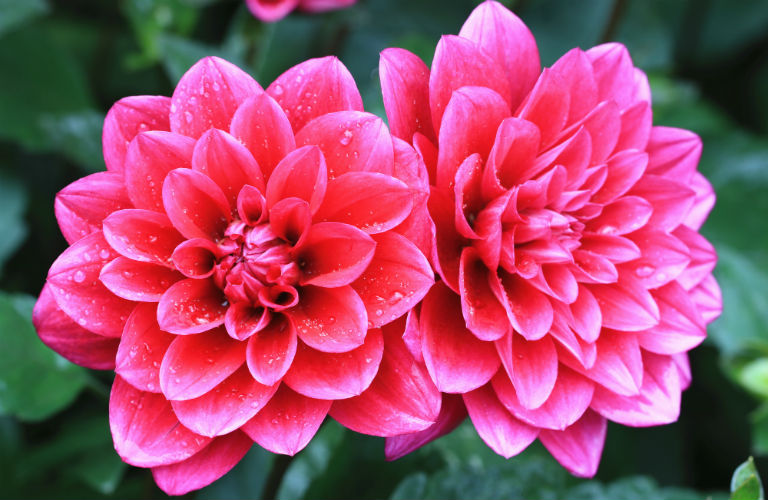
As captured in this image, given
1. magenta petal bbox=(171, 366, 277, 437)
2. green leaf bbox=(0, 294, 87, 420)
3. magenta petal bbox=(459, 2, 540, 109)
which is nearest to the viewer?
magenta petal bbox=(171, 366, 277, 437)

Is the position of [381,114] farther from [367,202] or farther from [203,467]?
[203,467]

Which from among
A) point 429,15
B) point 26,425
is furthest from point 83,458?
point 429,15

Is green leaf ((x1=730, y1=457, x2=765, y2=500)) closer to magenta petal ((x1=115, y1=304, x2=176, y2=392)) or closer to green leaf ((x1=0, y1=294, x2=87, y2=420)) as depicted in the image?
magenta petal ((x1=115, y1=304, x2=176, y2=392))

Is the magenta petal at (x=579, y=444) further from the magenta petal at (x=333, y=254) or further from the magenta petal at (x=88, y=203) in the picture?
the magenta petal at (x=88, y=203)

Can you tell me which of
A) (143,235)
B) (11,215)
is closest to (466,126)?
(143,235)

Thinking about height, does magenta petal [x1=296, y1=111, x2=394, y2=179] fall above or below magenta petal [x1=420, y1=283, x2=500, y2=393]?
above

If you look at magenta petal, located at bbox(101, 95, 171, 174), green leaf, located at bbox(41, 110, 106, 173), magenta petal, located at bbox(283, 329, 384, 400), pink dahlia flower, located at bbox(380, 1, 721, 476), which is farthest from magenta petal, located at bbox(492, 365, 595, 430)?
green leaf, located at bbox(41, 110, 106, 173)
